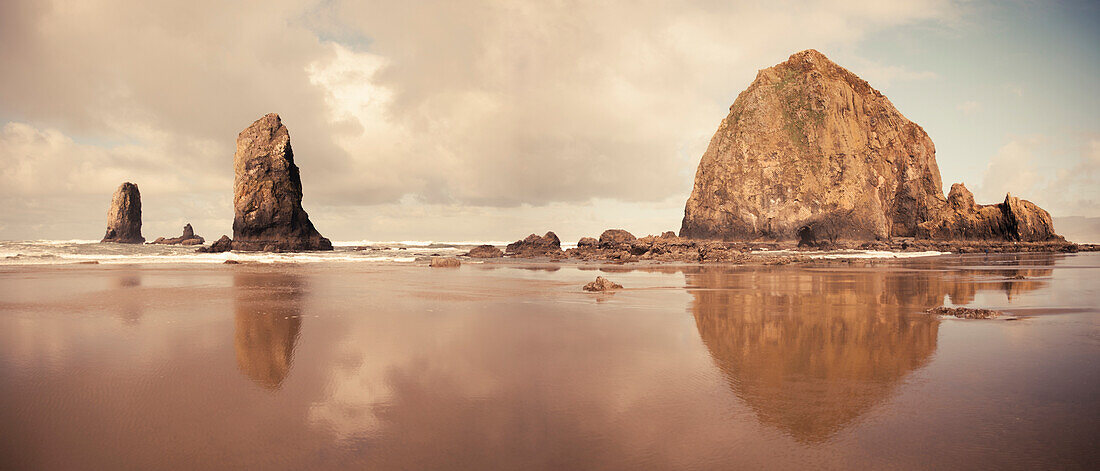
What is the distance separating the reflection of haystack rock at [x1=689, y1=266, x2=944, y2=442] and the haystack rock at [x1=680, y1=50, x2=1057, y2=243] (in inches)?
1946

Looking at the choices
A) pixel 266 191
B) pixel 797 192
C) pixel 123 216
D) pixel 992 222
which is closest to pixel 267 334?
pixel 266 191

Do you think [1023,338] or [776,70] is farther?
[776,70]

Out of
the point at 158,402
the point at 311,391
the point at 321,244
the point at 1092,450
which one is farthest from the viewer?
the point at 321,244

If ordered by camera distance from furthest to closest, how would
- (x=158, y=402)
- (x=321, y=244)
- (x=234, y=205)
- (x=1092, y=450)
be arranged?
(x=321, y=244)
(x=234, y=205)
(x=158, y=402)
(x=1092, y=450)

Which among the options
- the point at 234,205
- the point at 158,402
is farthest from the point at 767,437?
the point at 234,205

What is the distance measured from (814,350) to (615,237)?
134ft

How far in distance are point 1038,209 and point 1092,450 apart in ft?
285

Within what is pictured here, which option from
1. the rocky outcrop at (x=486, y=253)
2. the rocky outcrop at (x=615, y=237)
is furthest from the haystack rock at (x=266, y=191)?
the rocky outcrop at (x=615, y=237)

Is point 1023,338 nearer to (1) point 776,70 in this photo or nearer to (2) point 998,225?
(1) point 776,70

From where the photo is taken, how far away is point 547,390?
13.7 feet

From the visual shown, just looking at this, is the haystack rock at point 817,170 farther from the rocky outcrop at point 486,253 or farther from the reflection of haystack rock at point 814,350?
the reflection of haystack rock at point 814,350

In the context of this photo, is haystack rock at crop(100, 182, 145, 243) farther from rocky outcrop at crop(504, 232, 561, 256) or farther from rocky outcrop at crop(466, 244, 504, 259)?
rocky outcrop at crop(504, 232, 561, 256)

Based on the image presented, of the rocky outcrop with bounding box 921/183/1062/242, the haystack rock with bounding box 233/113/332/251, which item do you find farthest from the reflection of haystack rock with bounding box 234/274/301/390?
the rocky outcrop with bounding box 921/183/1062/242

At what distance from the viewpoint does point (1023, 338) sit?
6246mm
